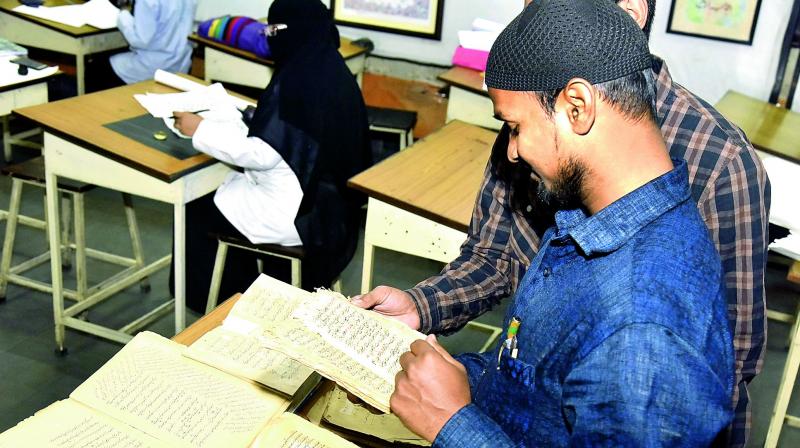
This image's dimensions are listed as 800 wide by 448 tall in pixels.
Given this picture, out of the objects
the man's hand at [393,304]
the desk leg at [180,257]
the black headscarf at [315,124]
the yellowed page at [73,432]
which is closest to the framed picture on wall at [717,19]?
the black headscarf at [315,124]

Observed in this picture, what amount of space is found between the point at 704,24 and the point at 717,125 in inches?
121

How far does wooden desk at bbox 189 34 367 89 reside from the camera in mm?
4262

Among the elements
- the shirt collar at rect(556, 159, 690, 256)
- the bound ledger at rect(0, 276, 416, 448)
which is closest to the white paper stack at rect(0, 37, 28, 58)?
the bound ledger at rect(0, 276, 416, 448)

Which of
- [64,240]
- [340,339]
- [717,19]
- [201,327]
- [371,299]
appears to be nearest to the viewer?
[340,339]

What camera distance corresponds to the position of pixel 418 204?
2402mm

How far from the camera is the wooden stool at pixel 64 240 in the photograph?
298cm

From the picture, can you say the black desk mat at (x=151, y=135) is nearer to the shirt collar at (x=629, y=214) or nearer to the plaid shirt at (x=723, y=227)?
the plaid shirt at (x=723, y=227)

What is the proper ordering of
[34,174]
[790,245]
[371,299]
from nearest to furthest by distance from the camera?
[371,299]
[790,245]
[34,174]

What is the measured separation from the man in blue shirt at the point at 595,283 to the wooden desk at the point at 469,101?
2.72 meters

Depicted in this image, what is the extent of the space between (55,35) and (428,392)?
12.9ft

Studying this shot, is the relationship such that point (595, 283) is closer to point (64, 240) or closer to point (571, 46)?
point (571, 46)

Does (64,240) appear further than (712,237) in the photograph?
Yes

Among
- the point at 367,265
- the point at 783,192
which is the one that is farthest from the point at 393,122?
the point at 783,192

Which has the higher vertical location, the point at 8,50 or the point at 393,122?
the point at 8,50
